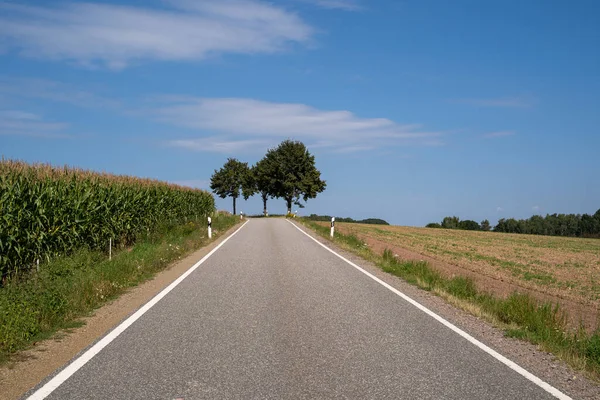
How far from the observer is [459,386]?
5.37 m

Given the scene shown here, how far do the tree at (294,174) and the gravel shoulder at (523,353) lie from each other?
79271mm

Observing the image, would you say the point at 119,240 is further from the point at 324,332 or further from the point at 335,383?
the point at 335,383

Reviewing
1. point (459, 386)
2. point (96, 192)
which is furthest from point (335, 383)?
point (96, 192)

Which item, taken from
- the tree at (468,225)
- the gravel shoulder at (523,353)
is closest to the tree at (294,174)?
the tree at (468,225)

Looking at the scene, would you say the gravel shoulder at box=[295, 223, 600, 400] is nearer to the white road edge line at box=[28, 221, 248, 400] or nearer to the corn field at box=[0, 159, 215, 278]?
the white road edge line at box=[28, 221, 248, 400]

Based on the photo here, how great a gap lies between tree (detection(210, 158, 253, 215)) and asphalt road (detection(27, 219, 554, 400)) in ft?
323

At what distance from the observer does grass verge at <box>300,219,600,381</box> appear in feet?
23.0

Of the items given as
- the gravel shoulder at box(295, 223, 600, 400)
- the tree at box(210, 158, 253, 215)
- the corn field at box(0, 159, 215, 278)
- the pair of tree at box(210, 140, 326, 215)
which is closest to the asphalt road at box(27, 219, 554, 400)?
the gravel shoulder at box(295, 223, 600, 400)

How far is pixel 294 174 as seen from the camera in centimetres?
9181

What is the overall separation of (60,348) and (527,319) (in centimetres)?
699

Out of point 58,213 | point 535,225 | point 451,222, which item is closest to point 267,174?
point 451,222

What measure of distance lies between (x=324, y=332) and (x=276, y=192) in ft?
282

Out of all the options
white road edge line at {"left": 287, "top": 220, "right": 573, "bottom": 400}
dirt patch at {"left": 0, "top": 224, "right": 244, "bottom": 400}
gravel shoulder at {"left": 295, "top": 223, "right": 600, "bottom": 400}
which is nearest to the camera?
white road edge line at {"left": 287, "top": 220, "right": 573, "bottom": 400}

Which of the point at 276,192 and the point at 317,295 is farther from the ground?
the point at 276,192
